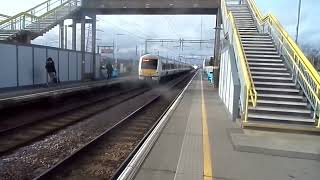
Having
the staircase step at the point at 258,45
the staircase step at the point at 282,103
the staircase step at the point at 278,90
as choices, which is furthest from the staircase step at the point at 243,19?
the staircase step at the point at 282,103

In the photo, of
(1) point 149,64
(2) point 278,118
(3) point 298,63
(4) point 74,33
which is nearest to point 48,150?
(2) point 278,118

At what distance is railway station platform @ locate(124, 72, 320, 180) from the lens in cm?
666

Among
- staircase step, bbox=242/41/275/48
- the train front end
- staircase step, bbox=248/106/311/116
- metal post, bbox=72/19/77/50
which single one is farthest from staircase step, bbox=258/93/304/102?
metal post, bbox=72/19/77/50

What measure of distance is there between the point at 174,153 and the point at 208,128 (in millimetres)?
3347

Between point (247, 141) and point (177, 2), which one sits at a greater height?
point (177, 2)

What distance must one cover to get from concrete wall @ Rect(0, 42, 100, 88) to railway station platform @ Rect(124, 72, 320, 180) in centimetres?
1291

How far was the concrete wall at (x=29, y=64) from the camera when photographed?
21359 mm

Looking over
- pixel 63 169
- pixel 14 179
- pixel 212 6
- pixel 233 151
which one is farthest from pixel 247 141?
pixel 212 6

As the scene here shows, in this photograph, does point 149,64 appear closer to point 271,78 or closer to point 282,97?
point 271,78

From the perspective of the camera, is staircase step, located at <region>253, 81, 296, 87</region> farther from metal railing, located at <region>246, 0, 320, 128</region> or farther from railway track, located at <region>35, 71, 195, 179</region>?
railway track, located at <region>35, 71, 195, 179</region>

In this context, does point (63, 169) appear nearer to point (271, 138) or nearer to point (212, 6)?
point (271, 138)

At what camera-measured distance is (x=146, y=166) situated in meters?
7.02

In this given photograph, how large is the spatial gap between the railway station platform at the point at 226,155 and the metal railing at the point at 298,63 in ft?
5.01

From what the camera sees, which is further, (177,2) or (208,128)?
(177,2)
